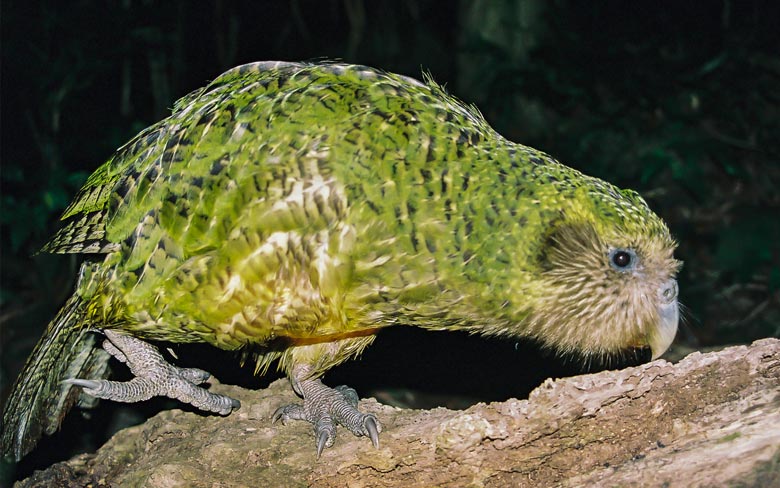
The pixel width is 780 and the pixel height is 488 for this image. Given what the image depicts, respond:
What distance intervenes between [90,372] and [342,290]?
5.91 ft

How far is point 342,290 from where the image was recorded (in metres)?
3.54

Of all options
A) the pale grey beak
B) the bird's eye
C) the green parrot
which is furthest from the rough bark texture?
the bird's eye

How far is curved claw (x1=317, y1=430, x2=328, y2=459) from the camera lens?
148 inches

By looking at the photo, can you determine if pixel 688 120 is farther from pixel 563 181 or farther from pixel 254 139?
pixel 254 139

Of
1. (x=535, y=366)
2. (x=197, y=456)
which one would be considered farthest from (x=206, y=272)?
(x=535, y=366)

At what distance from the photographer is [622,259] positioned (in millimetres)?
3531

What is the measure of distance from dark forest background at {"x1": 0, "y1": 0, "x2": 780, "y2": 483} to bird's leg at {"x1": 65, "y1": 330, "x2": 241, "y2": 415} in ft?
4.70

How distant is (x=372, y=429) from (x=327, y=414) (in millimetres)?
380

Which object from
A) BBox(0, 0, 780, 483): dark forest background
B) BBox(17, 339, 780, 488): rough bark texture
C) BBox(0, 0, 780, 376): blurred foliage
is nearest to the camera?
BBox(17, 339, 780, 488): rough bark texture

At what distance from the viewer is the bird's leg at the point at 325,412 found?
3770 mm

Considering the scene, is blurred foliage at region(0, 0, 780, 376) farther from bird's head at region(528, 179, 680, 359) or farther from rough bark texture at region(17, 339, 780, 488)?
rough bark texture at region(17, 339, 780, 488)

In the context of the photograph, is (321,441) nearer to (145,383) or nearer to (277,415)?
(277,415)

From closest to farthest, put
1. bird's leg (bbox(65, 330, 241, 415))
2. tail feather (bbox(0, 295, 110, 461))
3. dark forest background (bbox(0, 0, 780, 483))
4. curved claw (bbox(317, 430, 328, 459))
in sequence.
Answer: curved claw (bbox(317, 430, 328, 459))
bird's leg (bbox(65, 330, 241, 415))
tail feather (bbox(0, 295, 110, 461))
dark forest background (bbox(0, 0, 780, 483))

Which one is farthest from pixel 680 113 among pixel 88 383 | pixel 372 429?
pixel 88 383
